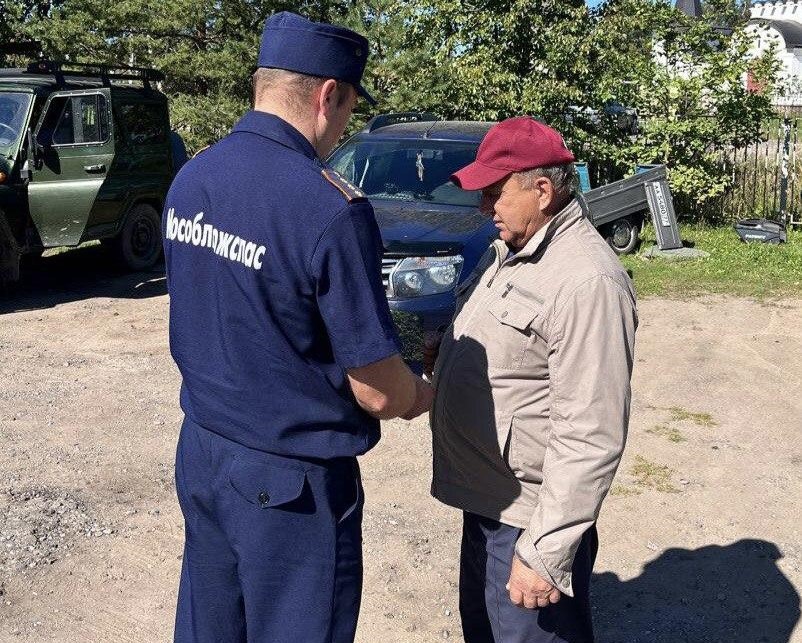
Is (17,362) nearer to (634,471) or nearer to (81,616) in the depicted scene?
(81,616)

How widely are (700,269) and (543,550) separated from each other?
8359mm

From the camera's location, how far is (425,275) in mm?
6203

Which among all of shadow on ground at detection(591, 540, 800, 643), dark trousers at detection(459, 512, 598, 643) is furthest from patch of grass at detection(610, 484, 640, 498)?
dark trousers at detection(459, 512, 598, 643)

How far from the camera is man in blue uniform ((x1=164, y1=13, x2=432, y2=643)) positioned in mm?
1951

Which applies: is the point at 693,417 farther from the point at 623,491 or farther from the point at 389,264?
the point at 389,264

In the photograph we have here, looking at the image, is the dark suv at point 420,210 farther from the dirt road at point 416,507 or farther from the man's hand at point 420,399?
the man's hand at point 420,399

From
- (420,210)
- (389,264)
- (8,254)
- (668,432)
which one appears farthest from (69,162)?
(668,432)

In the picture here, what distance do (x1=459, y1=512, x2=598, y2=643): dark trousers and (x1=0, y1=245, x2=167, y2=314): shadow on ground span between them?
7103 mm

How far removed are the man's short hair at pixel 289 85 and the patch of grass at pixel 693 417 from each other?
4.17 metres

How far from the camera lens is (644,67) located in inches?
472

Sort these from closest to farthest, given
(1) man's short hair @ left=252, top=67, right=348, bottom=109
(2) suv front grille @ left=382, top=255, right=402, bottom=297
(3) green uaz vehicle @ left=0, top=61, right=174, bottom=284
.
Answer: (1) man's short hair @ left=252, top=67, right=348, bottom=109
(2) suv front grille @ left=382, top=255, right=402, bottom=297
(3) green uaz vehicle @ left=0, top=61, right=174, bottom=284

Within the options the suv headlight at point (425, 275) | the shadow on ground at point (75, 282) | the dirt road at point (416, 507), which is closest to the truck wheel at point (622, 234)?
the dirt road at point (416, 507)

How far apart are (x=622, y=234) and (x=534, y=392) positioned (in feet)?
29.9

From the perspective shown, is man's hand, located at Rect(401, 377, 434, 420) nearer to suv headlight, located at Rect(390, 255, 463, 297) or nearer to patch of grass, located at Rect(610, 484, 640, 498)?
patch of grass, located at Rect(610, 484, 640, 498)
